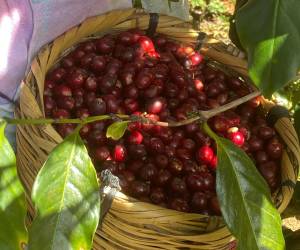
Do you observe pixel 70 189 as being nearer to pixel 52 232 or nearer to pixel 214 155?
pixel 52 232

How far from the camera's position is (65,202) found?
0.78 m

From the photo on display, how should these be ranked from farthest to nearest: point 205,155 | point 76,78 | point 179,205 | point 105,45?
point 105,45
point 76,78
point 205,155
point 179,205

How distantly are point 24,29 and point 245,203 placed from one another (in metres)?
0.77

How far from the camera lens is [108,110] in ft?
4.52

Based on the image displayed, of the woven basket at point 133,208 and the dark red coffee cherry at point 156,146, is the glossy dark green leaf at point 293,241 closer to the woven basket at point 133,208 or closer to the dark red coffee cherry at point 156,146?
the woven basket at point 133,208

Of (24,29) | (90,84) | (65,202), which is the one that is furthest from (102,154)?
(65,202)

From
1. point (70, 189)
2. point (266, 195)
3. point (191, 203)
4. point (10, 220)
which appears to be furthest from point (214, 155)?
point (10, 220)

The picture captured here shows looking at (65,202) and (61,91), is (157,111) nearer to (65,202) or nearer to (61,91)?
(61,91)

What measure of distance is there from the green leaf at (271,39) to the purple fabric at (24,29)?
26.1 inches

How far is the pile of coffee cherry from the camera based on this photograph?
50.0 inches

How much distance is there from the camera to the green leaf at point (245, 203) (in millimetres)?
848

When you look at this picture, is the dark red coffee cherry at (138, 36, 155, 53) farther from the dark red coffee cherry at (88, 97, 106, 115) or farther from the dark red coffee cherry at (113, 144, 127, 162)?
the dark red coffee cherry at (113, 144, 127, 162)

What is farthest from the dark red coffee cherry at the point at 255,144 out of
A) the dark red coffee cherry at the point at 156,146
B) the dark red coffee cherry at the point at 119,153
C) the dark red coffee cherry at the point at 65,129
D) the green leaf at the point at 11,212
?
the green leaf at the point at 11,212

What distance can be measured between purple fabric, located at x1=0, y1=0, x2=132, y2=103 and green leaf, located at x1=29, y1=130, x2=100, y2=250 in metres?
0.57
